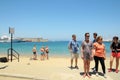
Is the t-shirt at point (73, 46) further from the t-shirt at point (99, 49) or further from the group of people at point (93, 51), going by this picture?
the t-shirt at point (99, 49)

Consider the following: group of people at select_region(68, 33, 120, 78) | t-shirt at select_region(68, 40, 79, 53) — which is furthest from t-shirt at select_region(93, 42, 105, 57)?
t-shirt at select_region(68, 40, 79, 53)

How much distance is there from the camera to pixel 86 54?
7.63 m

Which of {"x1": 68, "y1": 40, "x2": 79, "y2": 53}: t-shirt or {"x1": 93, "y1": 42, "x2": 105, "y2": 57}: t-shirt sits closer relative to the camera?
{"x1": 93, "y1": 42, "x2": 105, "y2": 57}: t-shirt

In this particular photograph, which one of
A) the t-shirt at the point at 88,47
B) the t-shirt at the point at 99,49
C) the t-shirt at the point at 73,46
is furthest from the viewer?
the t-shirt at the point at 73,46

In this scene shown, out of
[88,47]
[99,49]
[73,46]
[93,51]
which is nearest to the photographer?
[88,47]

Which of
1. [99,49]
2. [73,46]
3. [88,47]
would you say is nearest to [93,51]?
[88,47]

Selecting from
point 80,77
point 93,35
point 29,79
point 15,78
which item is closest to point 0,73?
point 15,78

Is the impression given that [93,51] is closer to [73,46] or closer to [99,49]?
[99,49]

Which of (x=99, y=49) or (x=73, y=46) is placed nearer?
(x=99, y=49)

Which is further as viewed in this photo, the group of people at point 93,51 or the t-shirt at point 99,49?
the t-shirt at point 99,49

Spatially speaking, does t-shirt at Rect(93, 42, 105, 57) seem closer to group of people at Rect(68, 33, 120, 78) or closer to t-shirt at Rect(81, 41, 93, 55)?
group of people at Rect(68, 33, 120, 78)

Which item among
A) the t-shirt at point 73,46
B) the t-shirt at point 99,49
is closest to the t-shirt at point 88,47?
the t-shirt at point 99,49

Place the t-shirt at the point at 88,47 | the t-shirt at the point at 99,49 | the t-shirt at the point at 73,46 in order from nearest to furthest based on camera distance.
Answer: the t-shirt at the point at 88,47
the t-shirt at the point at 99,49
the t-shirt at the point at 73,46

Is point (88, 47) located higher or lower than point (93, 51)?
higher
